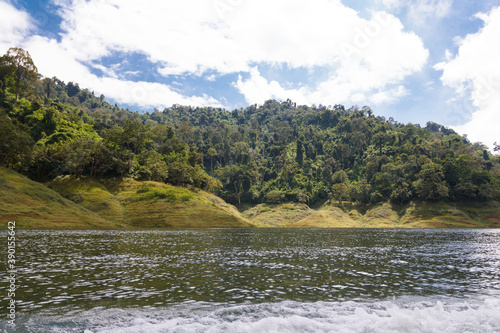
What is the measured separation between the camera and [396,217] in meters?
152

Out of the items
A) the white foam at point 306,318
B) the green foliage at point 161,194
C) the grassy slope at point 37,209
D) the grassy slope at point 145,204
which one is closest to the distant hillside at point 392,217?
the grassy slope at point 145,204

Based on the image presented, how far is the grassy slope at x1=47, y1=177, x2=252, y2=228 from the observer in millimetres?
104444

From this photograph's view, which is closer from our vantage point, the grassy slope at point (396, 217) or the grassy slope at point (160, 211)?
the grassy slope at point (160, 211)

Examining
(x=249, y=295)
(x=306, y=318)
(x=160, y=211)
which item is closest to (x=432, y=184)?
(x=160, y=211)

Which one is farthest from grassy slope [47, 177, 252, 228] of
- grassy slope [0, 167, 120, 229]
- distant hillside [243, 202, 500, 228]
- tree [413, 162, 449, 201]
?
tree [413, 162, 449, 201]

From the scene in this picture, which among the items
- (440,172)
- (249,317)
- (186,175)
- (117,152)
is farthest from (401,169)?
(249,317)

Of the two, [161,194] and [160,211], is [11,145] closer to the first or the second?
[161,194]

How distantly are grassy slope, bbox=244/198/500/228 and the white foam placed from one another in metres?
127

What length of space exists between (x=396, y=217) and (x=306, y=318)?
158 m

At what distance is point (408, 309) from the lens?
1647 cm

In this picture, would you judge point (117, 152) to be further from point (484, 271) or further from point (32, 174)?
point (484, 271)

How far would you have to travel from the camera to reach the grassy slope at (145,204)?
343ft

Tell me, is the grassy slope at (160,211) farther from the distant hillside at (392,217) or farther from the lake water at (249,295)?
the lake water at (249,295)

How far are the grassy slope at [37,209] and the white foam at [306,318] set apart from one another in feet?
267
